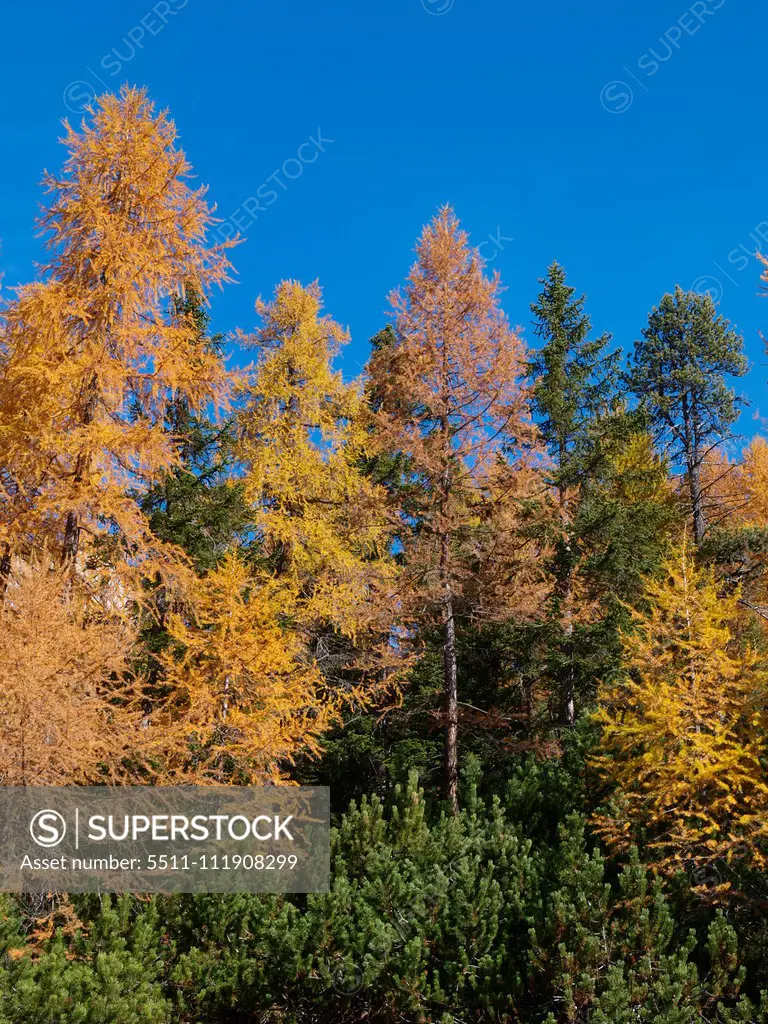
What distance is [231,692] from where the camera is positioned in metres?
12.5

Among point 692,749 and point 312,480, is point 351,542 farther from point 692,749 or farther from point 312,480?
point 692,749

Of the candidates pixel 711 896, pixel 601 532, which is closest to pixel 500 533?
pixel 601 532

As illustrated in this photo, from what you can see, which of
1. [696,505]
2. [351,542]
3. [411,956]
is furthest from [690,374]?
[411,956]

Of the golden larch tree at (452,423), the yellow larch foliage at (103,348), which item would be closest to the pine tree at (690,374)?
the golden larch tree at (452,423)

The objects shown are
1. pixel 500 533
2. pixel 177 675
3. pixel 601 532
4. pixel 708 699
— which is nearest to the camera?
pixel 708 699

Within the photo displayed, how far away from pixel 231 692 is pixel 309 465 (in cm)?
722

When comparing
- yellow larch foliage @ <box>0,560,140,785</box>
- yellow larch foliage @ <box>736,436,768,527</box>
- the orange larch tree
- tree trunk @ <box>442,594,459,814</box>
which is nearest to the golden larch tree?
tree trunk @ <box>442,594,459,814</box>

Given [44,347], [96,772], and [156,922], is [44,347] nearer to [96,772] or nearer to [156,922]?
[96,772]

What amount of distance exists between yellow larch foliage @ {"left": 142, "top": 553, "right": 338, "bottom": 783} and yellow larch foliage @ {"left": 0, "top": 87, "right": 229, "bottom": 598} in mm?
1738

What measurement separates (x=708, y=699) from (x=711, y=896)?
8.18ft

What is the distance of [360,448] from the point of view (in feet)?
68.0

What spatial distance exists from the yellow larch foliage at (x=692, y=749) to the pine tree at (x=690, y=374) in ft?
39.4

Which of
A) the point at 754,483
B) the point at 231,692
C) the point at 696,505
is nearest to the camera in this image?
the point at 231,692

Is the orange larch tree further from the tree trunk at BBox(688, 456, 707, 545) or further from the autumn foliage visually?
the tree trunk at BBox(688, 456, 707, 545)
